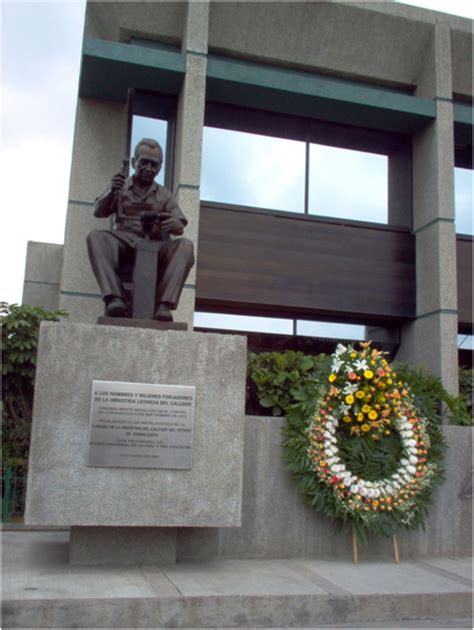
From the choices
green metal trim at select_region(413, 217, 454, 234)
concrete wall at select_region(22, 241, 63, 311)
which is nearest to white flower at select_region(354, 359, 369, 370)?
green metal trim at select_region(413, 217, 454, 234)

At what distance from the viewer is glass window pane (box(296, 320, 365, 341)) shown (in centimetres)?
1216

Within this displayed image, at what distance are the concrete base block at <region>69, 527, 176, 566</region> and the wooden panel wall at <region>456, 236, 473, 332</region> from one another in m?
8.53

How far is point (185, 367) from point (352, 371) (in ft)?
6.27

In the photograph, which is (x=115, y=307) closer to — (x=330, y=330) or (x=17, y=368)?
(x=17, y=368)

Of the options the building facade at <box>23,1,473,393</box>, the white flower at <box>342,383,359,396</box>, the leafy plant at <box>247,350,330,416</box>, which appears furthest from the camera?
the building facade at <box>23,1,473,393</box>

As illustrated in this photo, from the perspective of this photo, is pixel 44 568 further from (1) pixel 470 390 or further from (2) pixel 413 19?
(2) pixel 413 19

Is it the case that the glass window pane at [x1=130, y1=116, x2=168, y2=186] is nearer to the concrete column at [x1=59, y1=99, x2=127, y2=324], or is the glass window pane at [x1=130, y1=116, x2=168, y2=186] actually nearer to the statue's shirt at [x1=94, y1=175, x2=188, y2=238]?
the concrete column at [x1=59, y1=99, x2=127, y2=324]

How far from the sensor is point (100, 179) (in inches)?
452

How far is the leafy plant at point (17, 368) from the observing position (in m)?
9.01

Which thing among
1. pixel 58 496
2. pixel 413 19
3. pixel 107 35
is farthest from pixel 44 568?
pixel 413 19

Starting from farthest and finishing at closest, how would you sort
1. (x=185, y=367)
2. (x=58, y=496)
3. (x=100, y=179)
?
(x=100, y=179), (x=185, y=367), (x=58, y=496)

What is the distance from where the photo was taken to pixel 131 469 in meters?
5.56

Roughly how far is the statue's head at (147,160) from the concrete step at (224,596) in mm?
3658

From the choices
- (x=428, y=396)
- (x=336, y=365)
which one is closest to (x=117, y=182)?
(x=336, y=365)
